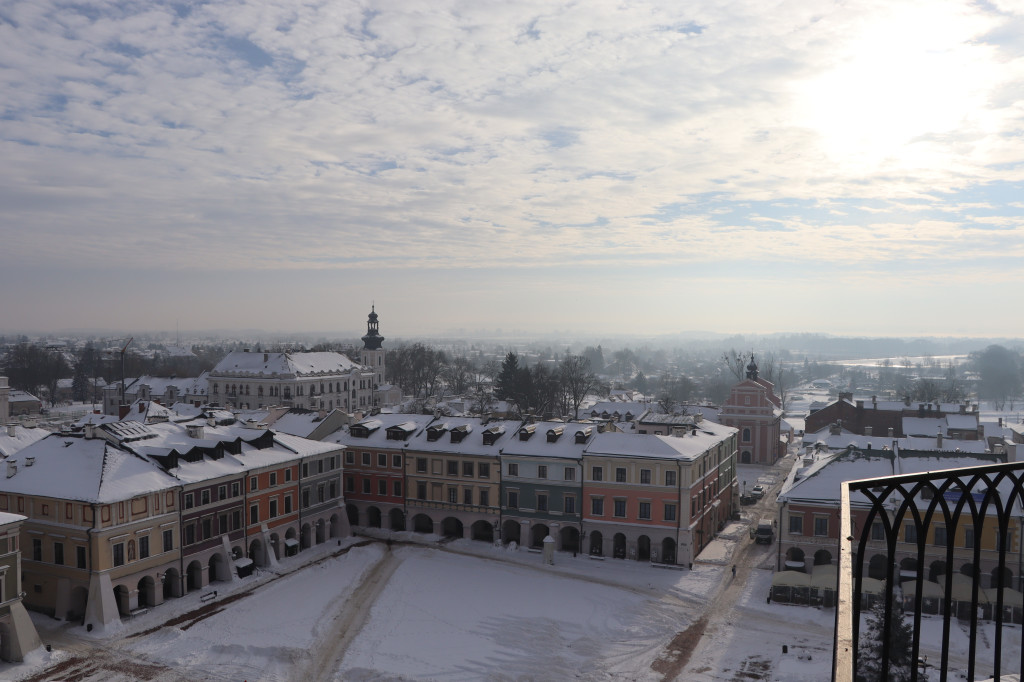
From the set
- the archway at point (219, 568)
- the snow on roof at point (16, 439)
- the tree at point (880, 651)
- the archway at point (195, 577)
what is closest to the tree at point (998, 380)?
the tree at point (880, 651)

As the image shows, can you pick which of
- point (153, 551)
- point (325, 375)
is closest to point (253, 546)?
point (153, 551)

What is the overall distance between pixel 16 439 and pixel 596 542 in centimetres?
3627

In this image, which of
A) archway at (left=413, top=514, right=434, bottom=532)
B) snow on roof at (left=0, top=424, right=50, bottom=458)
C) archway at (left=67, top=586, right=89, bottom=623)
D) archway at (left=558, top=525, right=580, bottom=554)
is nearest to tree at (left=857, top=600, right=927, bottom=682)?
archway at (left=558, top=525, right=580, bottom=554)

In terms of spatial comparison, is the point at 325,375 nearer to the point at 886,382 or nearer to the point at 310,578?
the point at 310,578

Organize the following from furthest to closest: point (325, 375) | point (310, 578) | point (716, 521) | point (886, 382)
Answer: point (886, 382)
point (325, 375)
point (716, 521)
point (310, 578)

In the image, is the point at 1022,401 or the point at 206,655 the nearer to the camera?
the point at 206,655

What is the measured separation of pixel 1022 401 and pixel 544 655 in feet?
527

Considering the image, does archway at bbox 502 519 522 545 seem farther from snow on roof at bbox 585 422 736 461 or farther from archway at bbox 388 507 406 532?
archway at bbox 388 507 406 532

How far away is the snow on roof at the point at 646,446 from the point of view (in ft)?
145

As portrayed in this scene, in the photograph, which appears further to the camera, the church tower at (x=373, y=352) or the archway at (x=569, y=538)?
the church tower at (x=373, y=352)

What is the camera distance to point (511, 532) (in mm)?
47625

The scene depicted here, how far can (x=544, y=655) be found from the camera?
3156 cm

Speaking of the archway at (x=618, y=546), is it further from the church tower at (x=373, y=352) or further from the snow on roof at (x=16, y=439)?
the church tower at (x=373, y=352)

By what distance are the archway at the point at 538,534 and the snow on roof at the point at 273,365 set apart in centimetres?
5744
